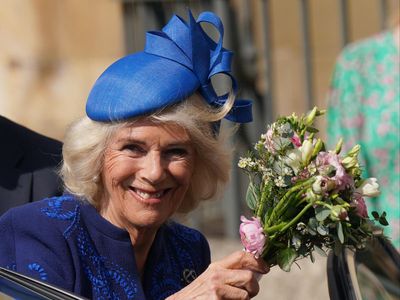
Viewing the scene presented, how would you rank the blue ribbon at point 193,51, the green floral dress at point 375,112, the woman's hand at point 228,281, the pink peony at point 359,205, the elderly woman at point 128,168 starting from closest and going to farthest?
the woman's hand at point 228,281 → the pink peony at point 359,205 → the elderly woman at point 128,168 → the blue ribbon at point 193,51 → the green floral dress at point 375,112

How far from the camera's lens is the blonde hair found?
11.1ft

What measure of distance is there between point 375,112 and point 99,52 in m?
2.62

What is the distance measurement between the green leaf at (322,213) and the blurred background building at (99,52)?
12.5ft

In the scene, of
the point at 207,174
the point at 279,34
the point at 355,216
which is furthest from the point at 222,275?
the point at 279,34

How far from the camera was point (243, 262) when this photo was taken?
314cm

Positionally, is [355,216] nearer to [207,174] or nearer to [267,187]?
[267,187]

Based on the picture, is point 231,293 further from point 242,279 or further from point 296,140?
point 296,140

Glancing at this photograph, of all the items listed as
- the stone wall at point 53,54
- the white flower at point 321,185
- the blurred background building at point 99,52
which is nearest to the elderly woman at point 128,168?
the white flower at point 321,185

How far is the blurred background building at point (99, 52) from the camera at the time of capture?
718 cm

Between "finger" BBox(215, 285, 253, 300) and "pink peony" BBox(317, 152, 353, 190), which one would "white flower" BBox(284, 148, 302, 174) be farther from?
"finger" BBox(215, 285, 253, 300)

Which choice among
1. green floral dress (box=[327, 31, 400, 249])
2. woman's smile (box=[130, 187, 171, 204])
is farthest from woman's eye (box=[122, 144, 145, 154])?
green floral dress (box=[327, 31, 400, 249])

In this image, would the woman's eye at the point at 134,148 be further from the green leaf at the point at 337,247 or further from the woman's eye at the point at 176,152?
the green leaf at the point at 337,247

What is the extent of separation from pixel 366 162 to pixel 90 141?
2.01 metres

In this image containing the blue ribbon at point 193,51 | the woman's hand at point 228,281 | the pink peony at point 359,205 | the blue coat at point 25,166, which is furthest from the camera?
the blue coat at point 25,166
